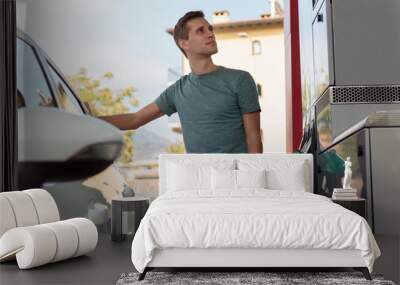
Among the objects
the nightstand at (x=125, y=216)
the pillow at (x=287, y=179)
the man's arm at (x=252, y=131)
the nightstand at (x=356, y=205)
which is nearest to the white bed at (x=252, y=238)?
the nightstand at (x=356, y=205)

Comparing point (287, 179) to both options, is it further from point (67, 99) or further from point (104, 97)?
point (67, 99)

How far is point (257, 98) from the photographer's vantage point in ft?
21.1

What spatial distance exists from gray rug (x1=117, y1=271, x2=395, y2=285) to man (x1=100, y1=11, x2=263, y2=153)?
277 cm

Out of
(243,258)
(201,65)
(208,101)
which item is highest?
(201,65)

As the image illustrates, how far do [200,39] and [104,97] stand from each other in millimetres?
1386

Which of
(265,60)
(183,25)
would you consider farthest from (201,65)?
(265,60)

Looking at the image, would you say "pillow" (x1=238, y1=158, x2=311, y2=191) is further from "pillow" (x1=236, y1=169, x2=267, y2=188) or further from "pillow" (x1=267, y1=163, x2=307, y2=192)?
"pillow" (x1=236, y1=169, x2=267, y2=188)

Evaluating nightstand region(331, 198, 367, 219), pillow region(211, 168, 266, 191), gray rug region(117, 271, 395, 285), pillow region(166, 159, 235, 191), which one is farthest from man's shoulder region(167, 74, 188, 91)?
gray rug region(117, 271, 395, 285)

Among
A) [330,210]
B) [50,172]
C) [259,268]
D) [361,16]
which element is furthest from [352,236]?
[50,172]

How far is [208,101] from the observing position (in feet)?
20.3

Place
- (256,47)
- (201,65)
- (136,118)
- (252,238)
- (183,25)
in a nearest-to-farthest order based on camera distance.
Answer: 1. (252,238)
2. (201,65)
3. (256,47)
4. (183,25)
5. (136,118)

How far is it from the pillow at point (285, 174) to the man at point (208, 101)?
854 millimetres

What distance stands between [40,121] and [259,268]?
13.7 ft

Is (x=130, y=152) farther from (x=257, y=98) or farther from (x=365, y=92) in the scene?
(x=365, y=92)
